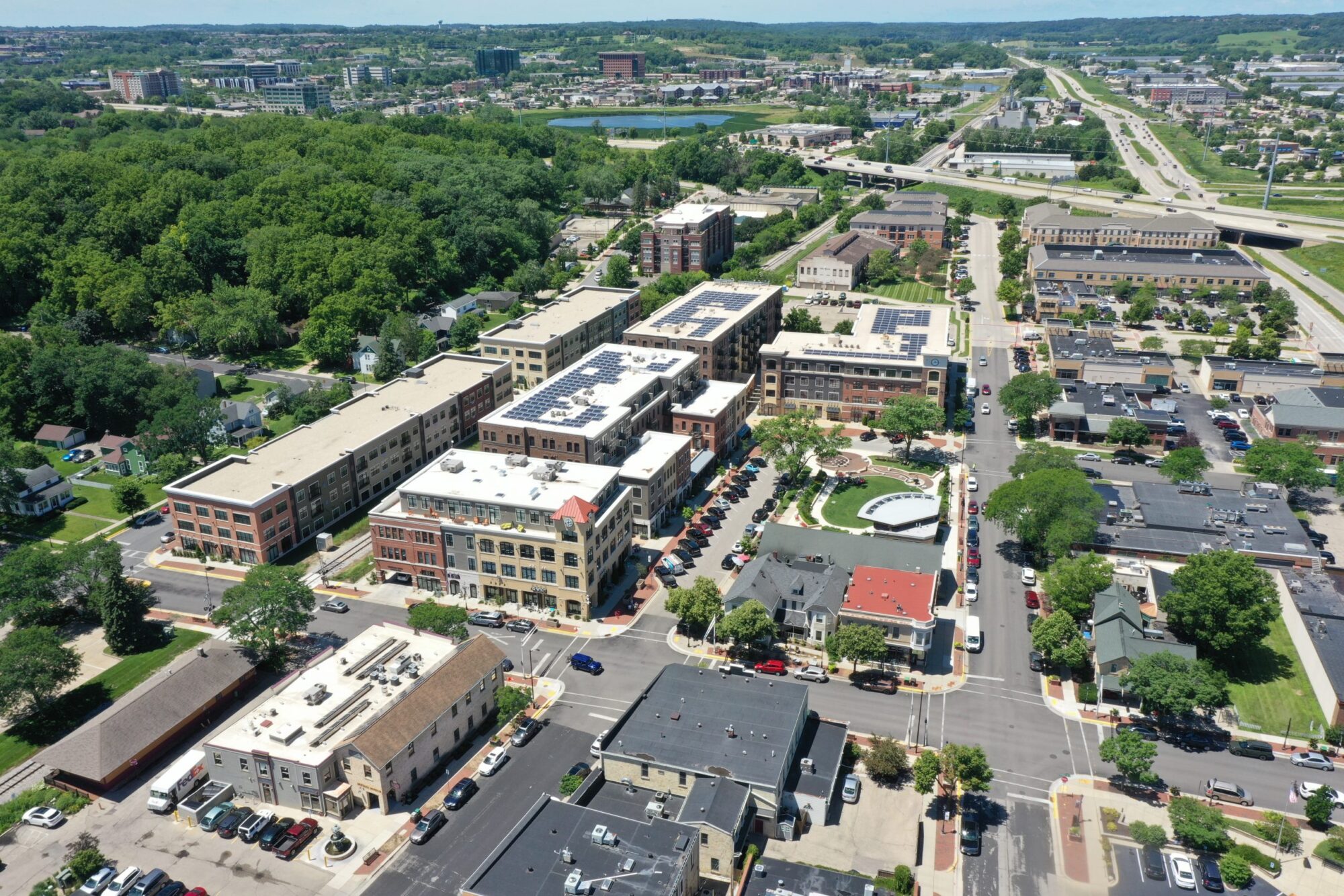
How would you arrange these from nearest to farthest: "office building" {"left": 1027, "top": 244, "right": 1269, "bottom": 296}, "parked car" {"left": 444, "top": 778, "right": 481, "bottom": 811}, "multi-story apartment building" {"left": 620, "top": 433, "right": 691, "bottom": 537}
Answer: "parked car" {"left": 444, "top": 778, "right": 481, "bottom": 811}, "multi-story apartment building" {"left": 620, "top": 433, "right": 691, "bottom": 537}, "office building" {"left": 1027, "top": 244, "right": 1269, "bottom": 296}

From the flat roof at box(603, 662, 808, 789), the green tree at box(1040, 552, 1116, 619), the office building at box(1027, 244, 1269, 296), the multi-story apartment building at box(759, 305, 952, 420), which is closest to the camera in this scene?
the flat roof at box(603, 662, 808, 789)

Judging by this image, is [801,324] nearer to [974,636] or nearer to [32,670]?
[974,636]

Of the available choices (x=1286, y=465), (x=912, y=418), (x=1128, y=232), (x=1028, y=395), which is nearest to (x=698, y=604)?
(x=912, y=418)

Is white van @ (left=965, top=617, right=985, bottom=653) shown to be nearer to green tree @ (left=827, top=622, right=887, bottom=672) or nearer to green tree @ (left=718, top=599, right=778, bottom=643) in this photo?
green tree @ (left=827, top=622, right=887, bottom=672)

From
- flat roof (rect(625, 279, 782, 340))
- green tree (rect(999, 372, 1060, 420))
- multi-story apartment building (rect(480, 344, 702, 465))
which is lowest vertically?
green tree (rect(999, 372, 1060, 420))

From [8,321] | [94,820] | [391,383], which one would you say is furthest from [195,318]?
[94,820]

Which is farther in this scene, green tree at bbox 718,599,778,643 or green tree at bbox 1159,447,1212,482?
green tree at bbox 1159,447,1212,482

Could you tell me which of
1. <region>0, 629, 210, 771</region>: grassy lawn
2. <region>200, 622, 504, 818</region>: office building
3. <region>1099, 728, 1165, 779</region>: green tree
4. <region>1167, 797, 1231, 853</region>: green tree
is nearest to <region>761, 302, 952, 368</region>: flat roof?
<region>1099, 728, 1165, 779</region>: green tree
